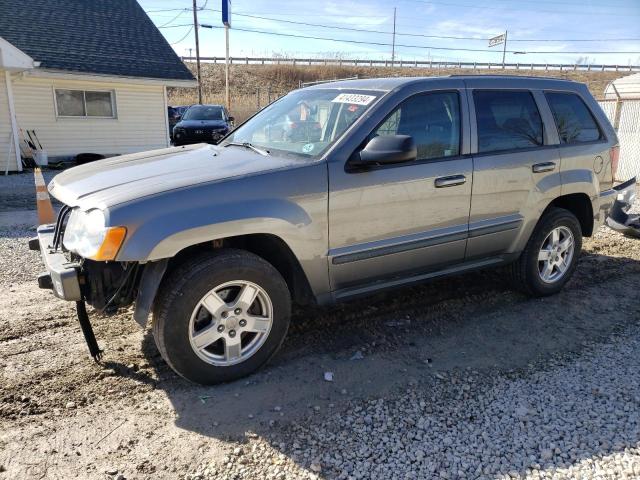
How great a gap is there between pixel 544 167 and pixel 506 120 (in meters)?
0.55

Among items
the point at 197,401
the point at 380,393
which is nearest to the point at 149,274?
the point at 197,401

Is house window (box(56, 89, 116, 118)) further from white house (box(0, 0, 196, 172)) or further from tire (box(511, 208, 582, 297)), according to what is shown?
tire (box(511, 208, 582, 297))

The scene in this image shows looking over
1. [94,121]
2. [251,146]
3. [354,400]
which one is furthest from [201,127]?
[354,400]

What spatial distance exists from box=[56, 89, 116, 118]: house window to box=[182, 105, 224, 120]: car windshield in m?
2.82

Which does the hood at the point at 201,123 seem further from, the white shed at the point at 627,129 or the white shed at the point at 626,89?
the white shed at the point at 626,89

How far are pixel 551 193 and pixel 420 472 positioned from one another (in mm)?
2994

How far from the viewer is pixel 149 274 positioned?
297 cm

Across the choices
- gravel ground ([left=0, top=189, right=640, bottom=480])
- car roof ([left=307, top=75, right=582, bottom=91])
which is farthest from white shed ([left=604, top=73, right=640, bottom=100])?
gravel ground ([left=0, top=189, right=640, bottom=480])

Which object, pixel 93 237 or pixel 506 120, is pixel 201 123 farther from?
pixel 93 237

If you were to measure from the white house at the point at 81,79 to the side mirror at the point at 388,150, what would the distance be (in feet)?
42.4

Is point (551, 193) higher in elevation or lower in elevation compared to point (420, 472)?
higher

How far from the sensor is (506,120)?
4.23 m

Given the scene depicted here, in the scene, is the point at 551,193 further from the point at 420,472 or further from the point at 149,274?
the point at 149,274

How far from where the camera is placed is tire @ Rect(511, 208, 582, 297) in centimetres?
457
